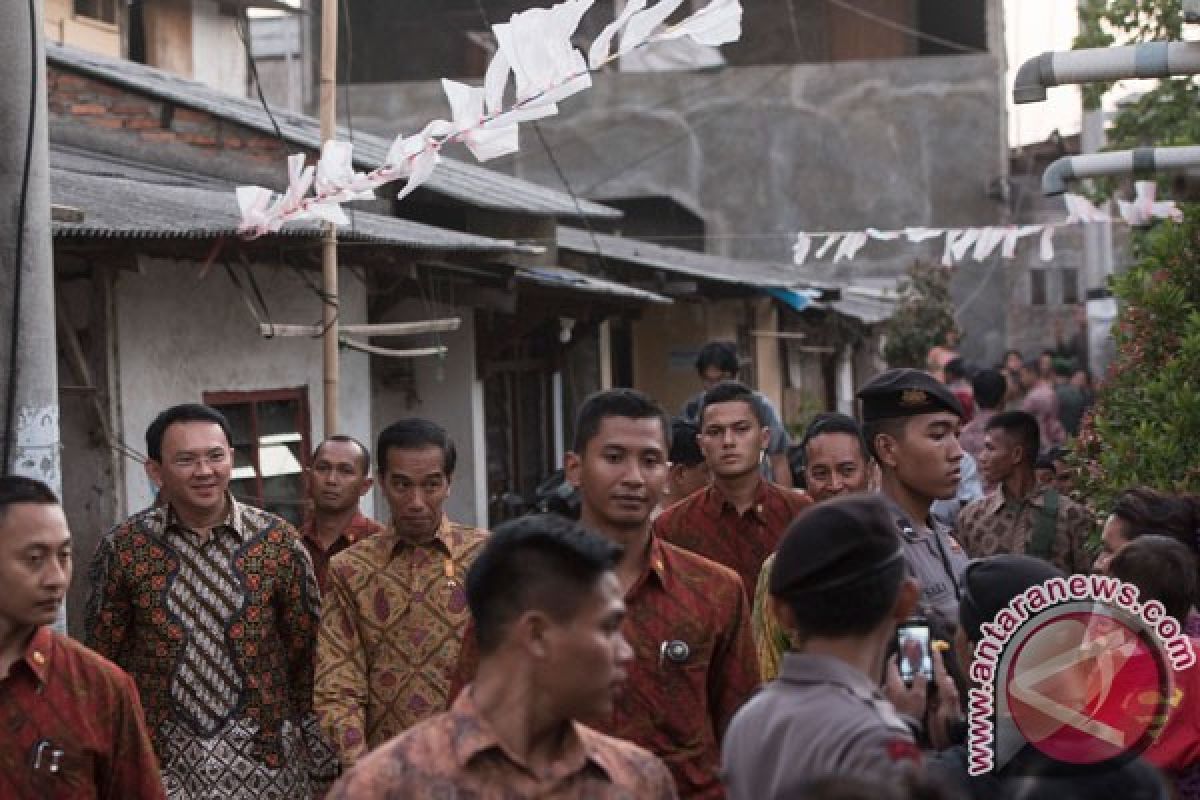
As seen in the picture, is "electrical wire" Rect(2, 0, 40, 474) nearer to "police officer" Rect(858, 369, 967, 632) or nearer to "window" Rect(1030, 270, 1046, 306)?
"police officer" Rect(858, 369, 967, 632)

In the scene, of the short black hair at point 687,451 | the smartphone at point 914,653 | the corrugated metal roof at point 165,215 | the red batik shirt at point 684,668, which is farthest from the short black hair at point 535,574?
the short black hair at point 687,451

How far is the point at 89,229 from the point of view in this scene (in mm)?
10109

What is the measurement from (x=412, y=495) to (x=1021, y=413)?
4.57 metres

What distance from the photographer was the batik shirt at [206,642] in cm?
748

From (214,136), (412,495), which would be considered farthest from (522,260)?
(412,495)

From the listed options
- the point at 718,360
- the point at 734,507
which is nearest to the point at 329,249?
the point at 718,360

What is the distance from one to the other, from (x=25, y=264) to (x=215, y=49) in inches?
725

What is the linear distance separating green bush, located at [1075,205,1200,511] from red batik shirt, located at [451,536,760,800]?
13.2ft

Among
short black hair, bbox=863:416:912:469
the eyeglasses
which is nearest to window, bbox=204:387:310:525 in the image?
the eyeglasses

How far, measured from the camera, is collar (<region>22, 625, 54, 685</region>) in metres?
5.48

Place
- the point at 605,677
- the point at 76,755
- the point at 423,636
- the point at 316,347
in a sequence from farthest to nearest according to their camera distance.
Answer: the point at 316,347 < the point at 423,636 < the point at 76,755 < the point at 605,677

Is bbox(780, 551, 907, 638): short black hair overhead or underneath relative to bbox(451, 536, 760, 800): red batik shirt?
overhead

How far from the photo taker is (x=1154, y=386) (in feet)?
32.1

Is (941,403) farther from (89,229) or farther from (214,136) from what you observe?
(214,136)
